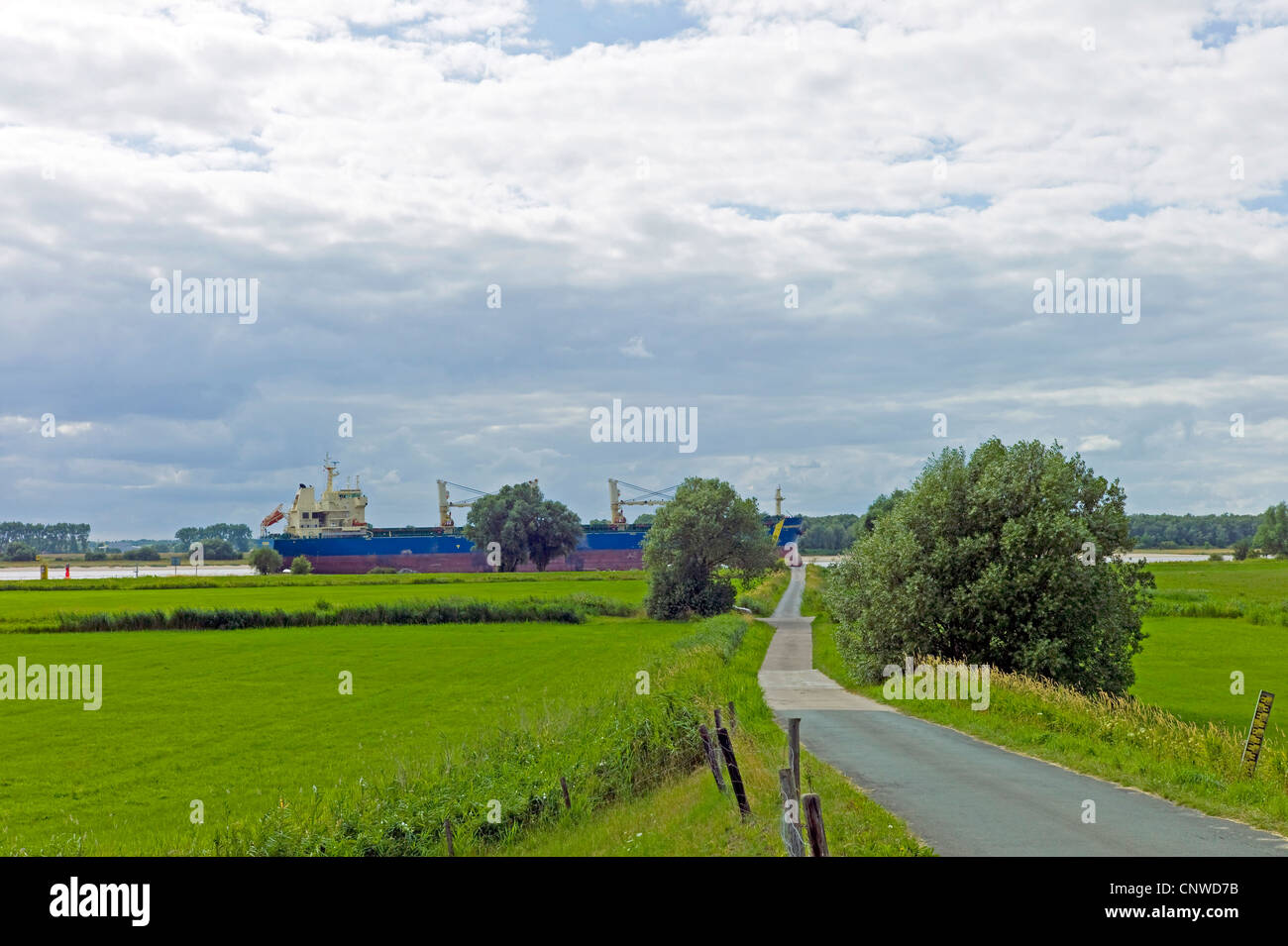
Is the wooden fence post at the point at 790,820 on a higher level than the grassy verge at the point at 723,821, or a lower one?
higher

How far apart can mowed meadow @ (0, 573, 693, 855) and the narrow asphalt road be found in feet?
24.1

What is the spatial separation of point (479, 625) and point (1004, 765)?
5327 cm

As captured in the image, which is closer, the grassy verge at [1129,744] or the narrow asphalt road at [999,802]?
the narrow asphalt road at [999,802]

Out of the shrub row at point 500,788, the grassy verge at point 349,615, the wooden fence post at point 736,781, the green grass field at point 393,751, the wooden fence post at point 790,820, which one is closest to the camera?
the wooden fence post at point 790,820

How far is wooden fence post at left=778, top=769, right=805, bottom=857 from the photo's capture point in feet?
30.2

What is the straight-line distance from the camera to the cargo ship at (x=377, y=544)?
157 meters

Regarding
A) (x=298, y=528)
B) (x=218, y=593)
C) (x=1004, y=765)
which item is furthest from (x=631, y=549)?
(x=1004, y=765)

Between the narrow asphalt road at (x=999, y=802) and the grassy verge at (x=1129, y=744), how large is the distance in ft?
1.80

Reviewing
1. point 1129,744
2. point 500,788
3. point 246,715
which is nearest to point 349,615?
point 246,715

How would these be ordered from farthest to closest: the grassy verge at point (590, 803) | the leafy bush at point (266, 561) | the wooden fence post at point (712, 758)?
the leafy bush at point (266, 561)
the wooden fence post at point (712, 758)
the grassy verge at point (590, 803)

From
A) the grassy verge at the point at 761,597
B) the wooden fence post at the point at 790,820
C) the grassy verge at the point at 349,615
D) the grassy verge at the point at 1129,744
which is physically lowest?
the grassy verge at the point at 761,597

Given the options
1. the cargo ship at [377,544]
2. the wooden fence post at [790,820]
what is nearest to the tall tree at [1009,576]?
the wooden fence post at [790,820]

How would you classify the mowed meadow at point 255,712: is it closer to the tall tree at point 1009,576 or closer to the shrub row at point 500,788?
the shrub row at point 500,788
